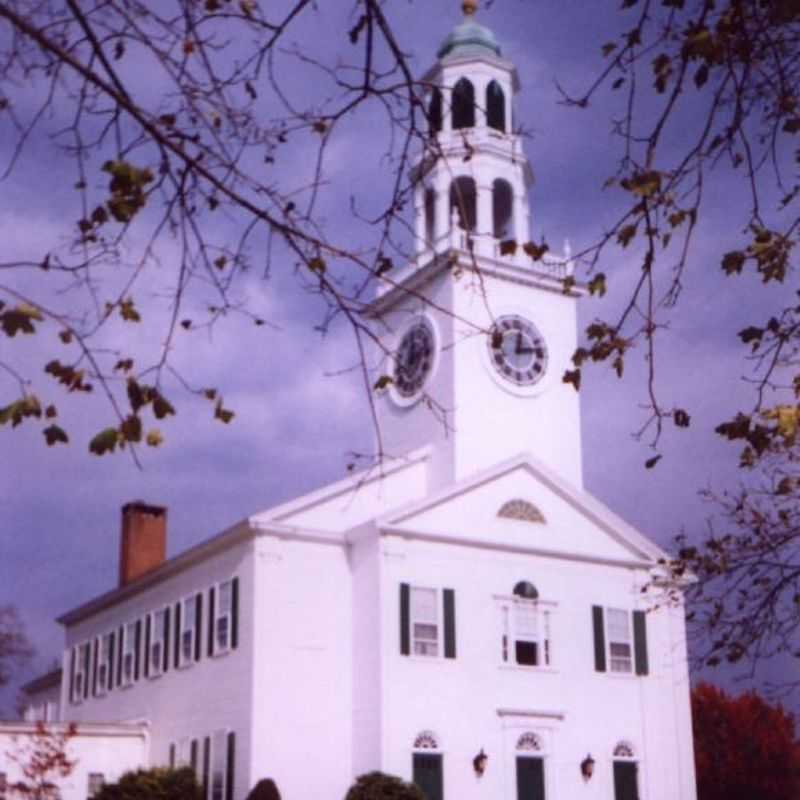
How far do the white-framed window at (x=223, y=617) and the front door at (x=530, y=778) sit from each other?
683 centimetres

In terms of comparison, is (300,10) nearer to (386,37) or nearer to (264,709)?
(386,37)

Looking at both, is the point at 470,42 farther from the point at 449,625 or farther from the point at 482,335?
the point at 449,625

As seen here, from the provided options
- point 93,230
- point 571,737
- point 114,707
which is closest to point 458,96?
point 93,230

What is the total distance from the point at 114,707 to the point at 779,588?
28.9 m

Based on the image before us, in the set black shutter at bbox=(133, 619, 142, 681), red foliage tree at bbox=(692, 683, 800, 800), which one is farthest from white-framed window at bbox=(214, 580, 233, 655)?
red foliage tree at bbox=(692, 683, 800, 800)

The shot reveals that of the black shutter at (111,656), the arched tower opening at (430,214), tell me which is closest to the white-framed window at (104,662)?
the black shutter at (111,656)

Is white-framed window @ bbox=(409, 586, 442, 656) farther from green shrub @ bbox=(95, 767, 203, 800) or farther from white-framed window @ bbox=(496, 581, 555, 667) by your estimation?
green shrub @ bbox=(95, 767, 203, 800)

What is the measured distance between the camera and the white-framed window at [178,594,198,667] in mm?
32625

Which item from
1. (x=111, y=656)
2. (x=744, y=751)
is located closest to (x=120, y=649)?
(x=111, y=656)

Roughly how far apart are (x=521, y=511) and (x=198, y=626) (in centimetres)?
786

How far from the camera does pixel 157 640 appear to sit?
1372 inches

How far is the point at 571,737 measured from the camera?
102ft

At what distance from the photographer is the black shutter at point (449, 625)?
3022 centimetres

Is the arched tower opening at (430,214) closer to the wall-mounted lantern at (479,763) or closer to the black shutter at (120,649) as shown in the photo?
the black shutter at (120,649)
